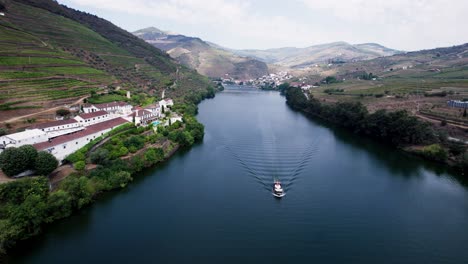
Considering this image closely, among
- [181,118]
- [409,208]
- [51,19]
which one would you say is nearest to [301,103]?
[181,118]

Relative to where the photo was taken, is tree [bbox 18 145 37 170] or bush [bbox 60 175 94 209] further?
tree [bbox 18 145 37 170]

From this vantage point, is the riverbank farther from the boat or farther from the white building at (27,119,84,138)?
the white building at (27,119,84,138)

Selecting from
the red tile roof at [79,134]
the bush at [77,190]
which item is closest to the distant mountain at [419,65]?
the red tile roof at [79,134]

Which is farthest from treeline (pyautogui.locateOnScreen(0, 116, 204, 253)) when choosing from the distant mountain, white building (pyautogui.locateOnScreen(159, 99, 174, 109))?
the distant mountain

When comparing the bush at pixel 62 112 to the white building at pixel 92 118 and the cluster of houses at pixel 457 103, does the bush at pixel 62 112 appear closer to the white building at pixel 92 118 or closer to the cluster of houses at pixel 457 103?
the white building at pixel 92 118

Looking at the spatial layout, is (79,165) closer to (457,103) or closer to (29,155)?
(29,155)

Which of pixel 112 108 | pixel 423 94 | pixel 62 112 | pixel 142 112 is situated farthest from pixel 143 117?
pixel 423 94
